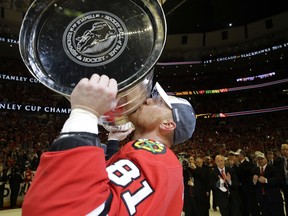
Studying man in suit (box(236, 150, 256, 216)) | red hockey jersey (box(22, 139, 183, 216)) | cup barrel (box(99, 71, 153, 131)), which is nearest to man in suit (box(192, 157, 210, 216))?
man in suit (box(236, 150, 256, 216))

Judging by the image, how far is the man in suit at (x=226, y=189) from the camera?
253 inches

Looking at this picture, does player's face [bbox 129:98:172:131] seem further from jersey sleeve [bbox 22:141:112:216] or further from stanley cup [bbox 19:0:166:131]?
jersey sleeve [bbox 22:141:112:216]

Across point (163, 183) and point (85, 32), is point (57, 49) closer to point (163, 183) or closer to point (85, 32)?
point (85, 32)

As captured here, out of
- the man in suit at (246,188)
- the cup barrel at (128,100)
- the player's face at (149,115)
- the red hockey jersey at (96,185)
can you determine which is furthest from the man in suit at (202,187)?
the red hockey jersey at (96,185)

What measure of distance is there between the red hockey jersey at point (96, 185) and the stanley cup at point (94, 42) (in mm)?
224

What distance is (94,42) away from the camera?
0.90 metres

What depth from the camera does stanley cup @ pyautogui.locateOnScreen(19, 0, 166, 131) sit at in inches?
35.1

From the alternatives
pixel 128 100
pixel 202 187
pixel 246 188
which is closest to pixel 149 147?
pixel 128 100

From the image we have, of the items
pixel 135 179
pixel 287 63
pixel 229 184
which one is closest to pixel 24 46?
pixel 135 179

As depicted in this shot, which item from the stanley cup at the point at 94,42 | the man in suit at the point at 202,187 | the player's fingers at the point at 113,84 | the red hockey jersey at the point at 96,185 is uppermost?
the stanley cup at the point at 94,42

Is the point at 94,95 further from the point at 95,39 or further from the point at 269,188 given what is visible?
the point at 269,188

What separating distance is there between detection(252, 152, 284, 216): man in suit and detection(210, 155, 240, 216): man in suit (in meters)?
0.61

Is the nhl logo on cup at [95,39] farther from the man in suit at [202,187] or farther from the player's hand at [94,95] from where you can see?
the man in suit at [202,187]

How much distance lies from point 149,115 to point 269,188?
540 cm
